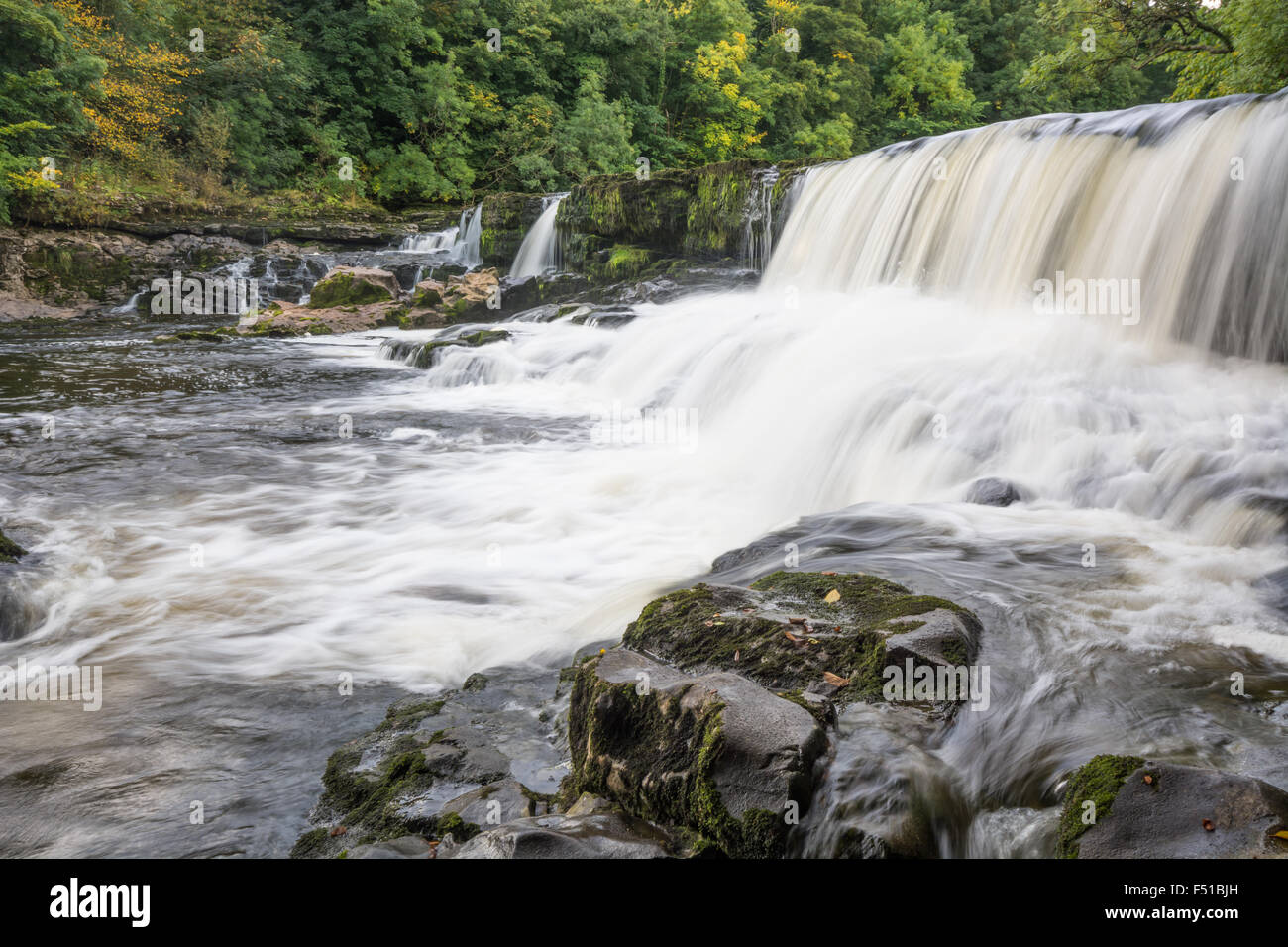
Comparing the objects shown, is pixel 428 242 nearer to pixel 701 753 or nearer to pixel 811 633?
pixel 811 633

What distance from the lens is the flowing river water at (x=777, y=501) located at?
2.97 metres

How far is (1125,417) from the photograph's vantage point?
6270 mm

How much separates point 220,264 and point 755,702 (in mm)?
20943

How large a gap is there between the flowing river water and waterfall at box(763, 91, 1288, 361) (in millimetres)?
44

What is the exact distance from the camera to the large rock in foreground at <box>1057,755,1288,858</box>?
198 centimetres

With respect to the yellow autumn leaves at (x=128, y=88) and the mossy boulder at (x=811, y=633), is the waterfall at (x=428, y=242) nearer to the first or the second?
the yellow autumn leaves at (x=128, y=88)

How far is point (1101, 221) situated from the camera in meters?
9.19

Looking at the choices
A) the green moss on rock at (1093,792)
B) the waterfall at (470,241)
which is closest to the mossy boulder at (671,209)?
the waterfall at (470,241)

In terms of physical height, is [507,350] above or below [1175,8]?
below

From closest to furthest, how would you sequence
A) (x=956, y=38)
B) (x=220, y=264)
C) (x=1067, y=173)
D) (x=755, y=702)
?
(x=755, y=702), (x=1067, y=173), (x=220, y=264), (x=956, y=38)

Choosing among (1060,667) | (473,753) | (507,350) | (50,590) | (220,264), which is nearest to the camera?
(473,753)
